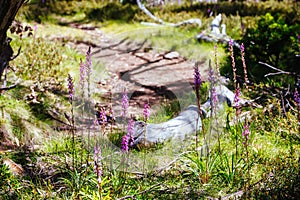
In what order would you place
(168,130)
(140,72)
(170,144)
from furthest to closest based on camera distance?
(140,72) → (168,130) → (170,144)

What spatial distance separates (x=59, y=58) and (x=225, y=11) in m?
6.21

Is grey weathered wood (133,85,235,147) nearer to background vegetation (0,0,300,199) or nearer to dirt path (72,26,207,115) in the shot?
background vegetation (0,0,300,199)

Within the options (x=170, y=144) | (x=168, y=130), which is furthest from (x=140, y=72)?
(x=170, y=144)

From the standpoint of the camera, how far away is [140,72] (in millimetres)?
8492

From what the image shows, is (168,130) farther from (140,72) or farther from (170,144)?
(140,72)

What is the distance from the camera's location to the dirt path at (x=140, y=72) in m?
7.29

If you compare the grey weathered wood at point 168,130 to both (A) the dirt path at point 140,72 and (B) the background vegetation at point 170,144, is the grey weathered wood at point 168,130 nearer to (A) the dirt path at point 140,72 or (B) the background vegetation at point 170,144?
(B) the background vegetation at point 170,144

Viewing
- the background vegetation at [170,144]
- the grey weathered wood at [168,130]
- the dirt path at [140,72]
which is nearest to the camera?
the background vegetation at [170,144]

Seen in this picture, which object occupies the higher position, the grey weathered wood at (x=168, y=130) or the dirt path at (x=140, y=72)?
the dirt path at (x=140, y=72)

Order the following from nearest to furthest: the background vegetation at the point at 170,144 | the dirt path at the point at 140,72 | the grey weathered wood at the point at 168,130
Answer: the background vegetation at the point at 170,144 → the grey weathered wood at the point at 168,130 → the dirt path at the point at 140,72

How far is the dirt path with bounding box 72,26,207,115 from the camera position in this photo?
7285 millimetres

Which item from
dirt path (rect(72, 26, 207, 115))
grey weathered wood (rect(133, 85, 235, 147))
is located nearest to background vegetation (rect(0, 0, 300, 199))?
grey weathered wood (rect(133, 85, 235, 147))

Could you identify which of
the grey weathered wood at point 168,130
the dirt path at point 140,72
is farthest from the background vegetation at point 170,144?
the dirt path at point 140,72

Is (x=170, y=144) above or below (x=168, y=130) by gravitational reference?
below
